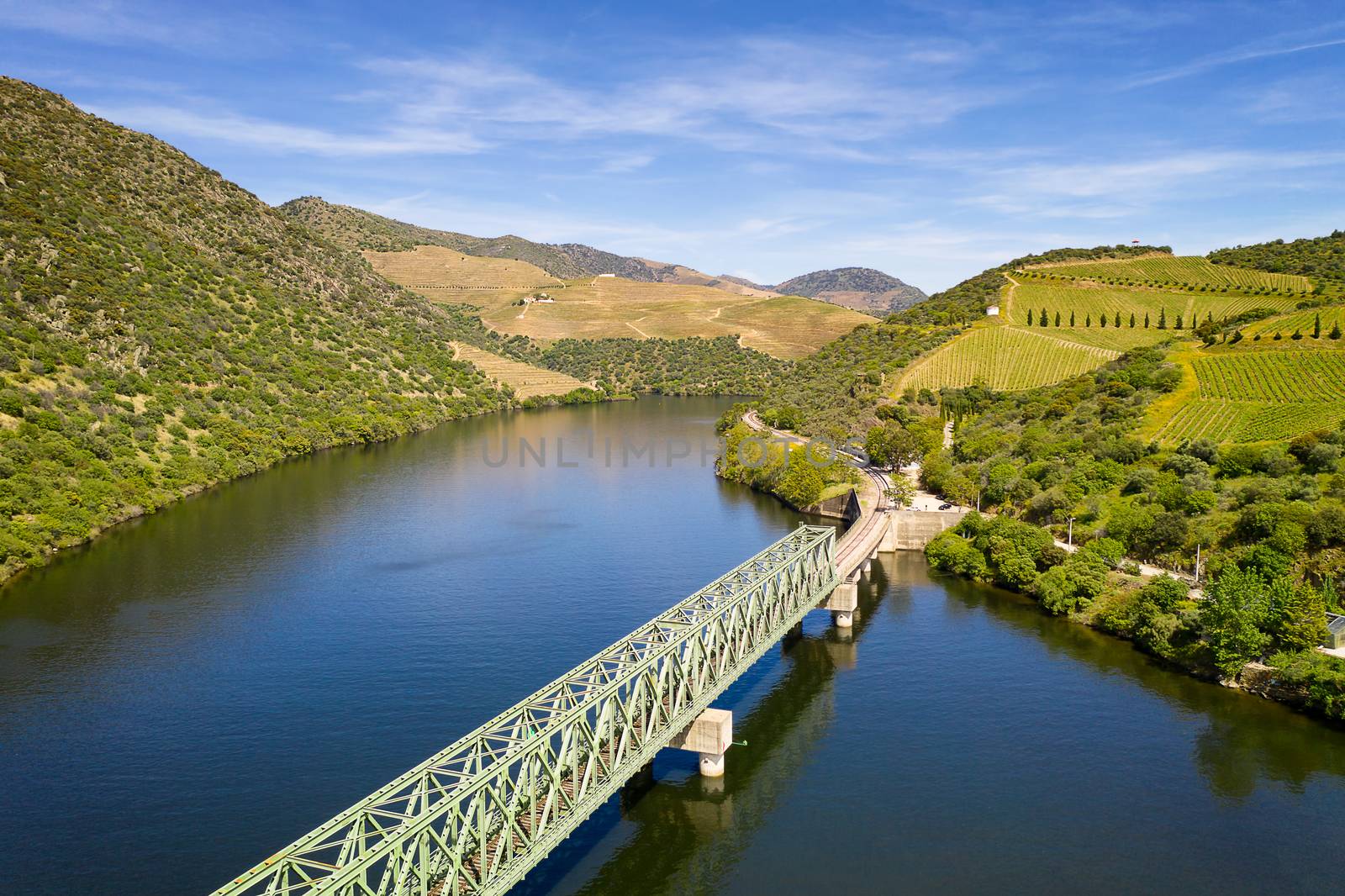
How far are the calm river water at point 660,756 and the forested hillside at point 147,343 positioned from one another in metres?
11.3

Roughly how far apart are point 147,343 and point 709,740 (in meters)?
113

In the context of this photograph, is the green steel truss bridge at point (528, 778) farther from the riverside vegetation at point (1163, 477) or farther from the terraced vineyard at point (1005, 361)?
the terraced vineyard at point (1005, 361)

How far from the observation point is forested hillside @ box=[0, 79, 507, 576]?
311ft

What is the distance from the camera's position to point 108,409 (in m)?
107

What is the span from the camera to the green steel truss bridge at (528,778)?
1176 inches

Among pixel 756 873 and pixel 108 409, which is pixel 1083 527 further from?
pixel 108 409

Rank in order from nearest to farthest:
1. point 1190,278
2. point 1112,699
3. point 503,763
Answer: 1. point 503,763
2. point 1112,699
3. point 1190,278

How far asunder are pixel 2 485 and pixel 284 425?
57.2m

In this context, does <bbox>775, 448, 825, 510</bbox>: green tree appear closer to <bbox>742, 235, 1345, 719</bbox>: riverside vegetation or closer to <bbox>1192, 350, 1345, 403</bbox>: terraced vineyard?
<bbox>742, 235, 1345, 719</bbox>: riverside vegetation

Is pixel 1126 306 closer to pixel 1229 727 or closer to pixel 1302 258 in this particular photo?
pixel 1302 258

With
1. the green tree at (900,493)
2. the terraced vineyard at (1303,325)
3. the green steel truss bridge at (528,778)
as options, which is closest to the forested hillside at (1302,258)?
the terraced vineyard at (1303,325)

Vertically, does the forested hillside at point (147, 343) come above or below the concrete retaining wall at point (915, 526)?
above

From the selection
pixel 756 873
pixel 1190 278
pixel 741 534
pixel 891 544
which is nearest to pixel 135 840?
pixel 756 873

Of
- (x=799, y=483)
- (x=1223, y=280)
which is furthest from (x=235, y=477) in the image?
(x=1223, y=280)
